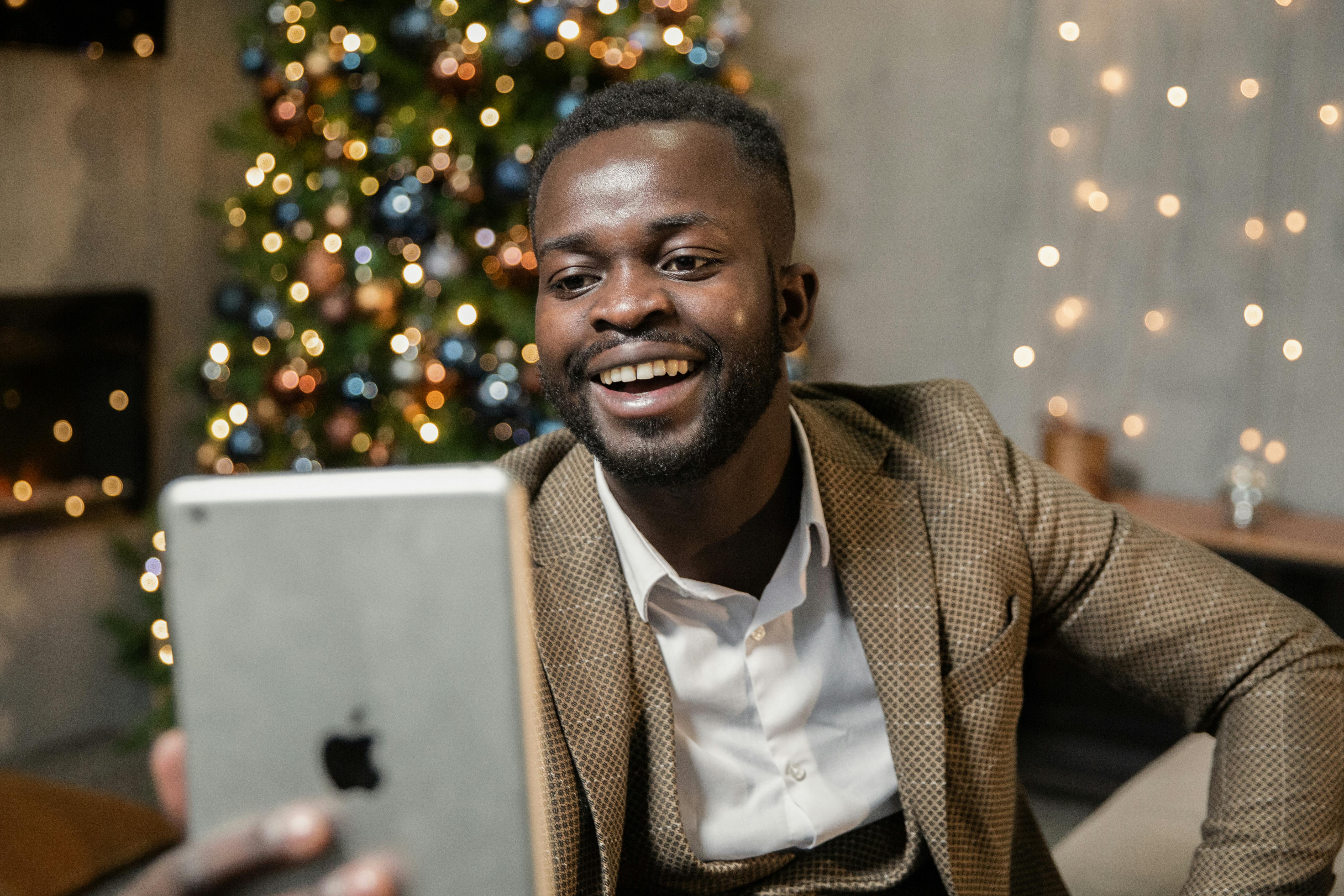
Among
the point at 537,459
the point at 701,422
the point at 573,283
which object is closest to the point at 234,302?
the point at 537,459

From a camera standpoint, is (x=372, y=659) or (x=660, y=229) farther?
(x=660, y=229)

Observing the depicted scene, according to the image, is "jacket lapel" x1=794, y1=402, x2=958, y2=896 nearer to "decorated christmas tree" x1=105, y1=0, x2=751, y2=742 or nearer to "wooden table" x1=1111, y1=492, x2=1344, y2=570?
"wooden table" x1=1111, y1=492, x2=1344, y2=570

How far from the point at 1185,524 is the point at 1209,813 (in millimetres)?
1603

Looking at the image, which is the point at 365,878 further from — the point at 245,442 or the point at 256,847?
the point at 245,442

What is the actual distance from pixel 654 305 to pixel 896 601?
405 millimetres

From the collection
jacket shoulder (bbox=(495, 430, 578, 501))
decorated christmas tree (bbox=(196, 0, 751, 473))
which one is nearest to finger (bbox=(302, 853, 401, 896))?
jacket shoulder (bbox=(495, 430, 578, 501))

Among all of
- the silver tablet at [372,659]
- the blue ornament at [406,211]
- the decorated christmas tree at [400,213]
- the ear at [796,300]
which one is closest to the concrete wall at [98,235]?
the decorated christmas tree at [400,213]

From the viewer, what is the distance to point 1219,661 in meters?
1.15

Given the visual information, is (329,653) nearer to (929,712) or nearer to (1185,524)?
(929,712)

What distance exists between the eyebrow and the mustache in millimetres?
91

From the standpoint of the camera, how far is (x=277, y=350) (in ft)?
9.86

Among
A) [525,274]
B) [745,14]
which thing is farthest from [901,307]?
[525,274]

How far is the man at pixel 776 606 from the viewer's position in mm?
1053

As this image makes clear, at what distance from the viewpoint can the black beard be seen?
1.05m
